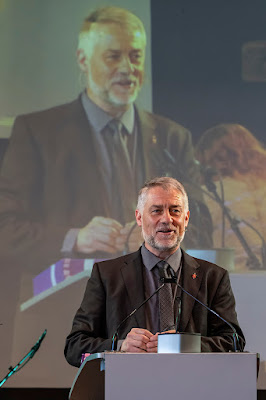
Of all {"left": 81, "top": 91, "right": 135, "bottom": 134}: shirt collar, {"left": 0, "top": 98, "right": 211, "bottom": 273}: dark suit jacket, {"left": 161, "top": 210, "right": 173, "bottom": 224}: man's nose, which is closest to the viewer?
{"left": 161, "top": 210, "right": 173, "bottom": 224}: man's nose

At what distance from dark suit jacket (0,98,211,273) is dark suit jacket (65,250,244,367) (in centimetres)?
200

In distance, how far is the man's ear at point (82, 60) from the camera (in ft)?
18.0

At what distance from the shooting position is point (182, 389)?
2.25 metres

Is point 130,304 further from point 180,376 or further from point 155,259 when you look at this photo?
point 180,376

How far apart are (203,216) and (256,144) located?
2.25 feet

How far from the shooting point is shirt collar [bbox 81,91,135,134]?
5.48 m

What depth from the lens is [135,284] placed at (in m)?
3.22

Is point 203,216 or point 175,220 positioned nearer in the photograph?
point 175,220

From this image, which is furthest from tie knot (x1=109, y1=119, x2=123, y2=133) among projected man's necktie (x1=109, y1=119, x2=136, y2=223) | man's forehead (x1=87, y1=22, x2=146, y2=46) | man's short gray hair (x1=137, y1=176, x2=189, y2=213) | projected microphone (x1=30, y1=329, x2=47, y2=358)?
man's short gray hair (x1=137, y1=176, x2=189, y2=213)

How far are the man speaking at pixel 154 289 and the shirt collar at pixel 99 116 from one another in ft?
7.40

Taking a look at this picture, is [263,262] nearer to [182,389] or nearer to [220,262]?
[220,262]

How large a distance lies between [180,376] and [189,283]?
0.97 meters

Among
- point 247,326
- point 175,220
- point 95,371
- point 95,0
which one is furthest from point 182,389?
point 95,0

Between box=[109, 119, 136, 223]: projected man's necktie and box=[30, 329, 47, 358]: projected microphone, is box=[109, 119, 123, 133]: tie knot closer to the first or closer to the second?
box=[109, 119, 136, 223]: projected man's necktie
